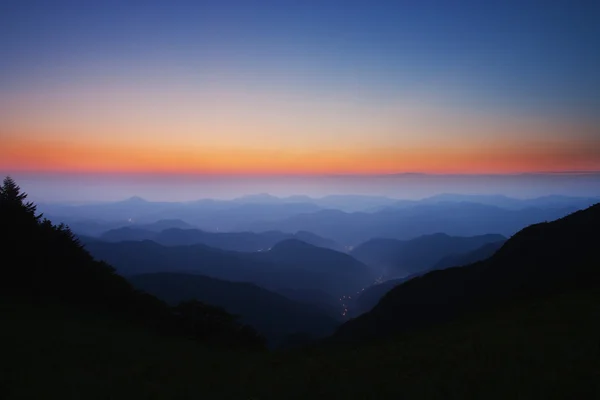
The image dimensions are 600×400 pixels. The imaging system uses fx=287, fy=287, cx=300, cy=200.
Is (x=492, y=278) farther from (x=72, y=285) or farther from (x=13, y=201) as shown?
(x=13, y=201)

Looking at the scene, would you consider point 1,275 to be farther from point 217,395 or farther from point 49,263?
point 217,395

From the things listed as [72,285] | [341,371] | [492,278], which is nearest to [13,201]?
[72,285]

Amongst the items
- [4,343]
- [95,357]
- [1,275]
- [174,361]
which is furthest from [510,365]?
[1,275]

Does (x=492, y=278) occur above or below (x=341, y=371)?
below

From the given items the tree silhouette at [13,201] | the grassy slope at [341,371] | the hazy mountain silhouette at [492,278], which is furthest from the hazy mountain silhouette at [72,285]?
the hazy mountain silhouette at [492,278]

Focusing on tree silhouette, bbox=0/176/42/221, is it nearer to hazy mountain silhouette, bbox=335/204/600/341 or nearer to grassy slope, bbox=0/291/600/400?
grassy slope, bbox=0/291/600/400
